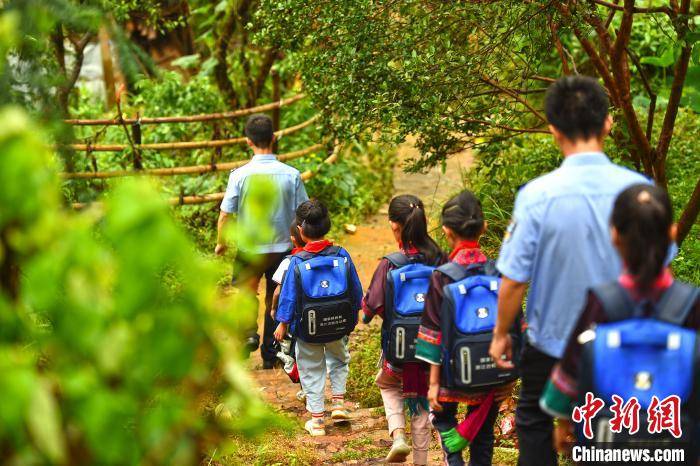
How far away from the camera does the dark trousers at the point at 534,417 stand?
117 inches

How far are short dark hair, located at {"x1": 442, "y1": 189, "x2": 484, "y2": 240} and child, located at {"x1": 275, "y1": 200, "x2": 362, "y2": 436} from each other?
3.92ft

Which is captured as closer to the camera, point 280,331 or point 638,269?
point 638,269

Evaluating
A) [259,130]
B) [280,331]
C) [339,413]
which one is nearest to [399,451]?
[339,413]

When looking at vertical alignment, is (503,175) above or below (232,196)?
below

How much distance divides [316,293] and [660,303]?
7.68 ft

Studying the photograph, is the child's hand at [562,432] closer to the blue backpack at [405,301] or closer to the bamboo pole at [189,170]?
the blue backpack at [405,301]

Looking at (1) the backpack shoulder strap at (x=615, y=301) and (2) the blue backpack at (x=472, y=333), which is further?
(2) the blue backpack at (x=472, y=333)

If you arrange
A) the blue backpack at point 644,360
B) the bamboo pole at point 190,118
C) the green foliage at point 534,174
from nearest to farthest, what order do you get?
the blue backpack at point 644,360 → the green foliage at point 534,174 → the bamboo pole at point 190,118

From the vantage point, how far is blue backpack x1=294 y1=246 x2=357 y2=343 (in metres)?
4.50

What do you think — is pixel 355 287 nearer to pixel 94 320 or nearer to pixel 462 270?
pixel 462 270

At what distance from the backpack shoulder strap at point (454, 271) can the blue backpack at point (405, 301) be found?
0.48 m

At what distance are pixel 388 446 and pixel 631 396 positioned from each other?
2.34m

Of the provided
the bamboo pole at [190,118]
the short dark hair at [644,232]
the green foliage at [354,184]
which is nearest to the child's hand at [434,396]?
the short dark hair at [644,232]

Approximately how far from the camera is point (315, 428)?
4.76 metres
